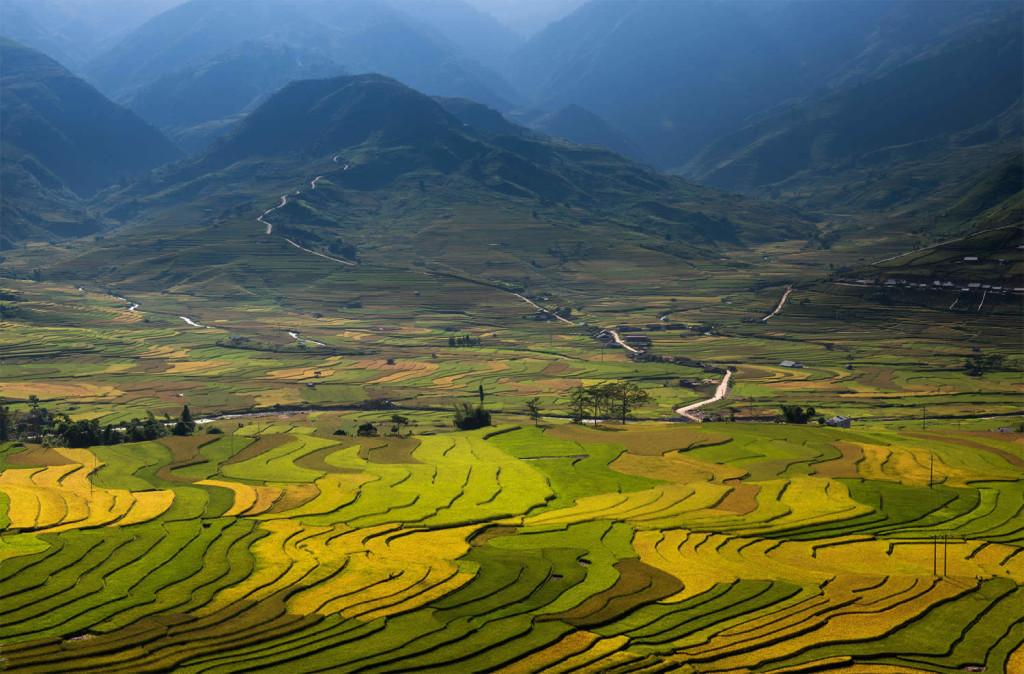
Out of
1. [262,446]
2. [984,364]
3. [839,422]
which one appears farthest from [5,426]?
[984,364]

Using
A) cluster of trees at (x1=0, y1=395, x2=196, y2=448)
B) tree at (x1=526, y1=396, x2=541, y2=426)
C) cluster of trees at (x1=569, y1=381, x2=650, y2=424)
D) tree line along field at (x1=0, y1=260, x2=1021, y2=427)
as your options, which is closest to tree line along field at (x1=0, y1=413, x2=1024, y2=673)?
cluster of trees at (x1=0, y1=395, x2=196, y2=448)

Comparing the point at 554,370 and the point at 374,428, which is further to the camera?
the point at 554,370

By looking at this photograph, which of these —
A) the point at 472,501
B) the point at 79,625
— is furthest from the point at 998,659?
the point at 79,625

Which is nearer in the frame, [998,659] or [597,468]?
[998,659]

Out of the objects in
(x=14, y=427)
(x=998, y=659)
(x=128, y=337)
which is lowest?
(x=998, y=659)

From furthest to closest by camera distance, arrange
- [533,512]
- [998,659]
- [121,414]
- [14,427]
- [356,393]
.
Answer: [356,393]
[121,414]
[14,427]
[533,512]
[998,659]

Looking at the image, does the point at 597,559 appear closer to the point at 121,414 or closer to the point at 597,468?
the point at 597,468

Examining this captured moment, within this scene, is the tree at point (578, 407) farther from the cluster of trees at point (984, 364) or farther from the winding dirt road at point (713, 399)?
the cluster of trees at point (984, 364)

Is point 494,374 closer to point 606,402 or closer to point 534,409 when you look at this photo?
point 534,409
